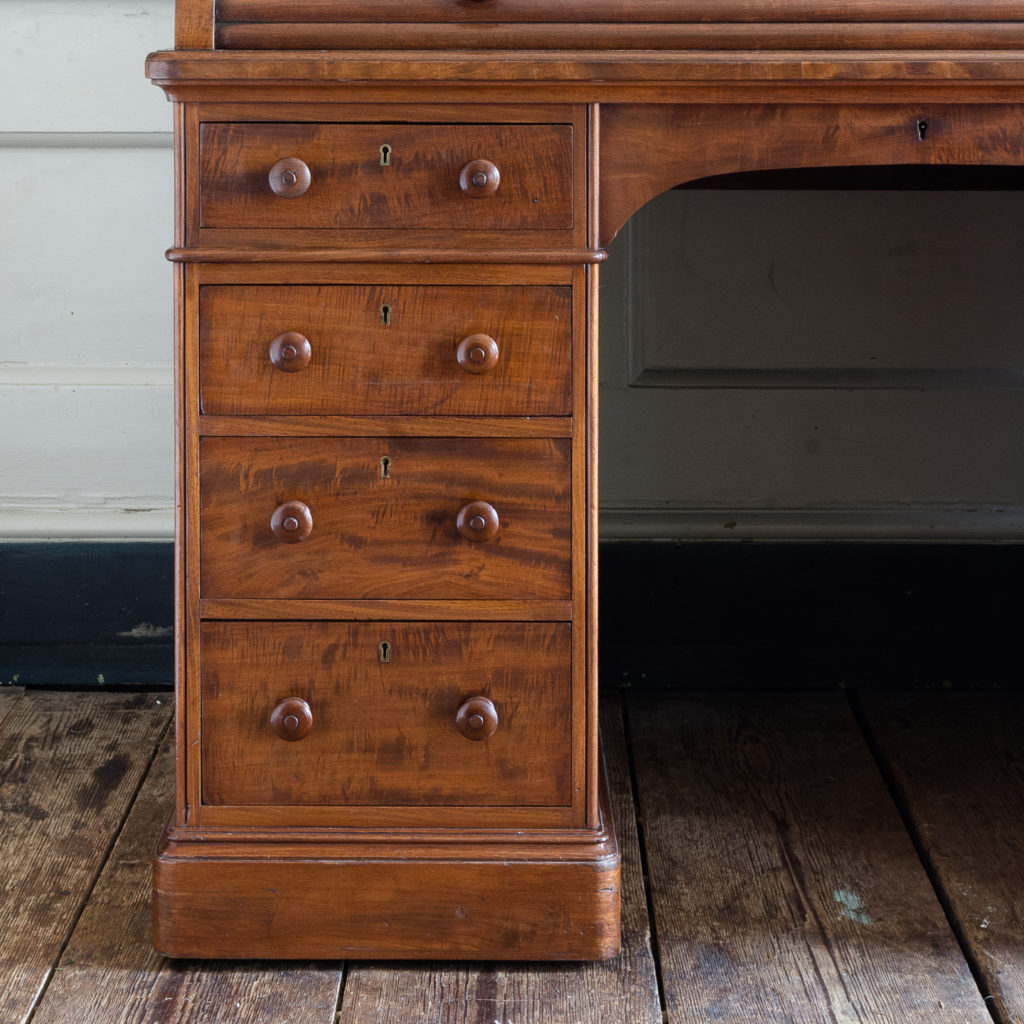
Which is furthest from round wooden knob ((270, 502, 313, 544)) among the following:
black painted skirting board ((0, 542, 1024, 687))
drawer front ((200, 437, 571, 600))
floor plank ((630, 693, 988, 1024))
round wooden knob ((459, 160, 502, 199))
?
black painted skirting board ((0, 542, 1024, 687))

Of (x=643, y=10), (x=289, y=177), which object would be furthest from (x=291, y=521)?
(x=643, y=10)

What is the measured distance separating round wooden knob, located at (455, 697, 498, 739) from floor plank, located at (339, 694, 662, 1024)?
0.82ft

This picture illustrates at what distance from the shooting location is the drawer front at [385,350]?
1.12 metres

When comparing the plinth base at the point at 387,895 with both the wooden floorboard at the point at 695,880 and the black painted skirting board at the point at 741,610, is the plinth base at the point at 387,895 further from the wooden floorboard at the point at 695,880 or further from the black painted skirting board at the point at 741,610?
the black painted skirting board at the point at 741,610

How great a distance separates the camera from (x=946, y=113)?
1114mm

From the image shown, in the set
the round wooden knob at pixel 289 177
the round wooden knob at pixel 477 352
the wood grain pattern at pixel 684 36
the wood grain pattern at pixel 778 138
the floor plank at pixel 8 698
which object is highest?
the wood grain pattern at pixel 684 36

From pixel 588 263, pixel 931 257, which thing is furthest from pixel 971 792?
pixel 588 263

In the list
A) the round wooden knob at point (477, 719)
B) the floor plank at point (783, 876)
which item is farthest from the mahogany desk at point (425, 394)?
the floor plank at point (783, 876)

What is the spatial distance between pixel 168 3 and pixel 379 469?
1.03 metres

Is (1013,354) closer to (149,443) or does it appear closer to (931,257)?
(931,257)

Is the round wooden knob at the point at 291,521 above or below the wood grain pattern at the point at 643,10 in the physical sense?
below

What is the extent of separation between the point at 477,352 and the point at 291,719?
41 cm

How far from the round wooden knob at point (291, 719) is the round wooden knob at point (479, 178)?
21.0 inches

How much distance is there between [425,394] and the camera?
44.4 inches
